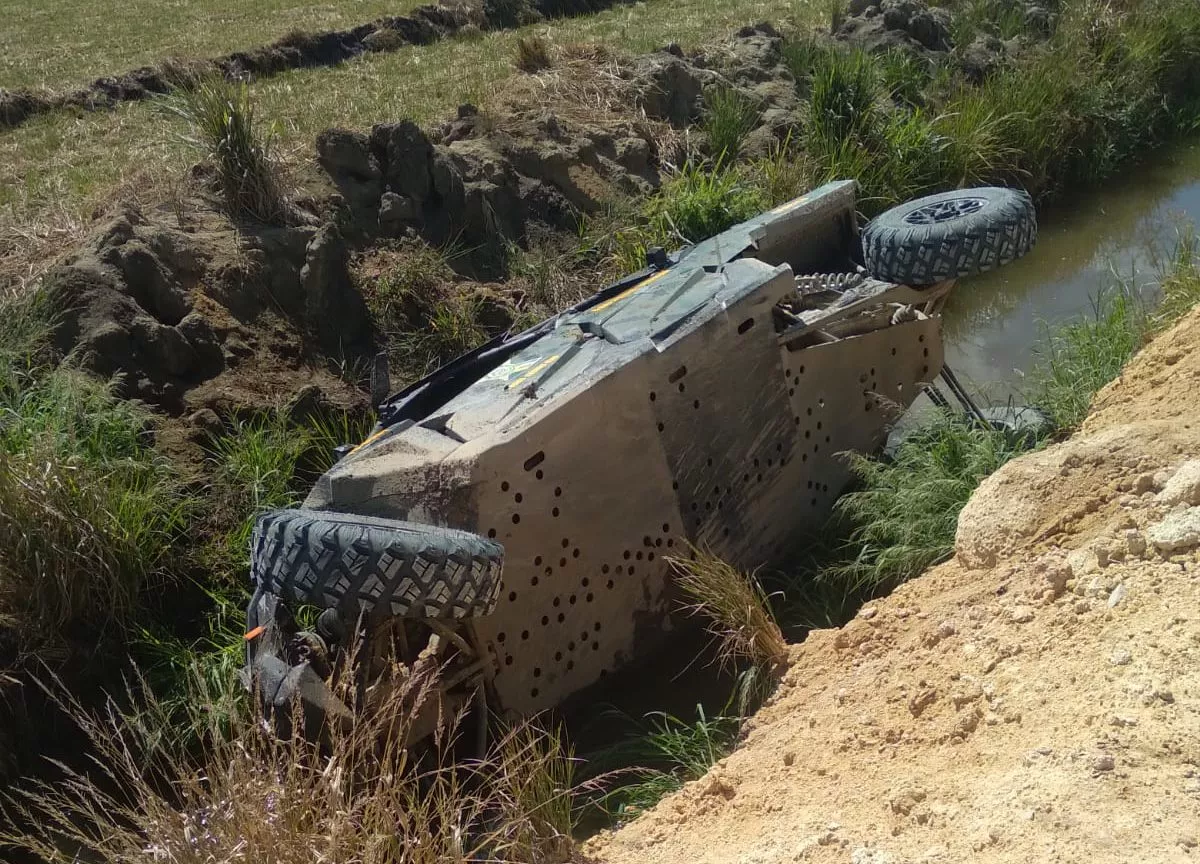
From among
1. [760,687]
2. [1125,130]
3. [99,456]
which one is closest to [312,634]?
[760,687]

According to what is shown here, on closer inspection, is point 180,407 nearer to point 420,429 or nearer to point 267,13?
point 420,429

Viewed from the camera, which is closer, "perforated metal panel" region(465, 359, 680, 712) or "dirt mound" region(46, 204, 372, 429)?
"perforated metal panel" region(465, 359, 680, 712)

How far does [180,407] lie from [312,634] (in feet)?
8.81

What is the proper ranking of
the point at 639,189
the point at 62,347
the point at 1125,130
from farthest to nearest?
the point at 1125,130 → the point at 639,189 → the point at 62,347

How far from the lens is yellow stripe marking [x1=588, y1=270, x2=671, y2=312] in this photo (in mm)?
4898

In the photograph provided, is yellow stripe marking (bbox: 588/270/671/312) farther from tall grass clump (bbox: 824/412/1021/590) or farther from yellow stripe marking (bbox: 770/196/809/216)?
tall grass clump (bbox: 824/412/1021/590)

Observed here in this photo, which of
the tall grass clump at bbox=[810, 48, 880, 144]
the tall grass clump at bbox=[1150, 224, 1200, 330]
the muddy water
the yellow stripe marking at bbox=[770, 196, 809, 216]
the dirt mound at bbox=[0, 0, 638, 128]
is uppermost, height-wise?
the dirt mound at bbox=[0, 0, 638, 128]

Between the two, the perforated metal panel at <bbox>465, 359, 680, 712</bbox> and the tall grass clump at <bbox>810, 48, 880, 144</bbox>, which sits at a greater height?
the tall grass clump at <bbox>810, 48, 880, 144</bbox>

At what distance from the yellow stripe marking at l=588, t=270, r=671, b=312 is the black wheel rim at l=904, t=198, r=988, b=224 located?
1.30m

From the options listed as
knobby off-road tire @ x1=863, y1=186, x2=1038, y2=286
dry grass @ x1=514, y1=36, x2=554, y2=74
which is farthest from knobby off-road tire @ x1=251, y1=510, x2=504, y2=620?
dry grass @ x1=514, y1=36, x2=554, y2=74

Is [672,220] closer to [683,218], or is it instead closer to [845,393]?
[683,218]

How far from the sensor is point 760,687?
402cm

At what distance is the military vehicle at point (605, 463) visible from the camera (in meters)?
3.36

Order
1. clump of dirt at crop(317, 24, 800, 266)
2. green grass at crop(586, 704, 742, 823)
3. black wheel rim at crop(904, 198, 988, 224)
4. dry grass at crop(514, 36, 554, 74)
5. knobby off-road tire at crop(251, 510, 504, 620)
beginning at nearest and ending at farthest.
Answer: knobby off-road tire at crop(251, 510, 504, 620) < green grass at crop(586, 704, 742, 823) < black wheel rim at crop(904, 198, 988, 224) < clump of dirt at crop(317, 24, 800, 266) < dry grass at crop(514, 36, 554, 74)
